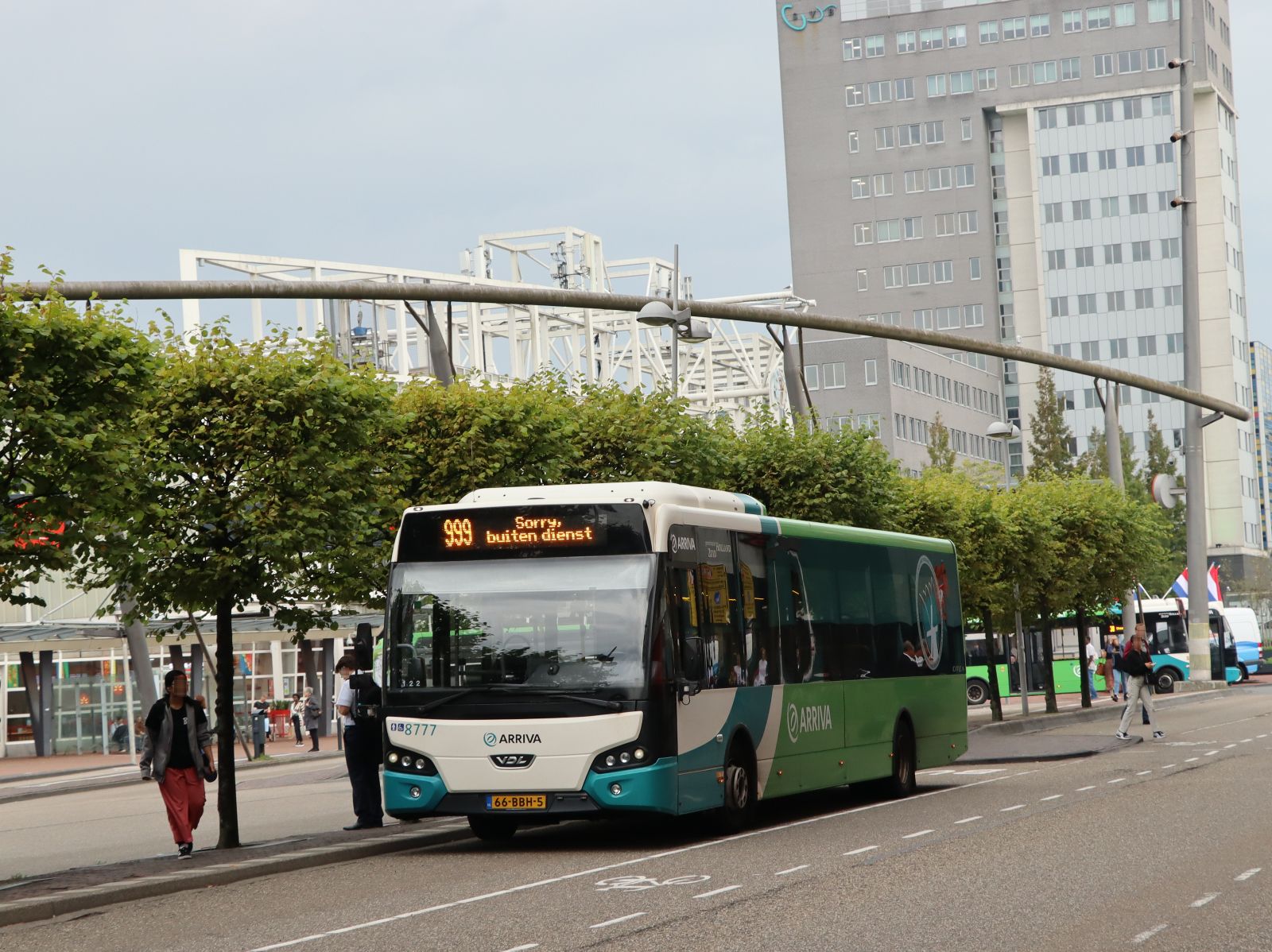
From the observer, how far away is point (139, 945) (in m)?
11.3

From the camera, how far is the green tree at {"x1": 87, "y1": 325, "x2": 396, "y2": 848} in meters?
18.0

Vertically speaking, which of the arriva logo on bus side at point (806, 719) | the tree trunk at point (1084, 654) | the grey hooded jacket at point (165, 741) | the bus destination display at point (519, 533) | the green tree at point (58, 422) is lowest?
the tree trunk at point (1084, 654)

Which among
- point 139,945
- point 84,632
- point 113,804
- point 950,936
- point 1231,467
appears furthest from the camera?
point 1231,467

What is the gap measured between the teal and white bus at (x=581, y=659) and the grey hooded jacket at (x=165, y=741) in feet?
5.49

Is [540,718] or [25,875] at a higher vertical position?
[540,718]

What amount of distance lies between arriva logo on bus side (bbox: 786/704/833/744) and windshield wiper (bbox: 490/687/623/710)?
3.23m

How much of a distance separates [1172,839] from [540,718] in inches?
205

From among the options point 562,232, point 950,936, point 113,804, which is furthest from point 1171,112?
point 950,936

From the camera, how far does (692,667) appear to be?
16844 millimetres

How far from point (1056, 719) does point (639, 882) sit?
30409 mm

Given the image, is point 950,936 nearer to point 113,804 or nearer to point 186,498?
point 186,498

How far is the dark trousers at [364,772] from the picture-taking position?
2005 cm

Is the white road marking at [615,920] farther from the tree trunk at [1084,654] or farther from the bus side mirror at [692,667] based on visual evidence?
the tree trunk at [1084,654]

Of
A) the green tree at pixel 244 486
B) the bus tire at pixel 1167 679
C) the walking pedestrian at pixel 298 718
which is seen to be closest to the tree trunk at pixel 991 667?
the bus tire at pixel 1167 679
